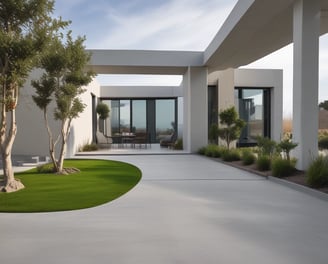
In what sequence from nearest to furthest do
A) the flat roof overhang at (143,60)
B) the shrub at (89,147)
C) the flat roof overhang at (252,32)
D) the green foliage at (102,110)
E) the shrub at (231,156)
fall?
1. the flat roof overhang at (252,32)
2. the shrub at (231,156)
3. the flat roof overhang at (143,60)
4. the shrub at (89,147)
5. the green foliage at (102,110)

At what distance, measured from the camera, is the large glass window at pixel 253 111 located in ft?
46.0

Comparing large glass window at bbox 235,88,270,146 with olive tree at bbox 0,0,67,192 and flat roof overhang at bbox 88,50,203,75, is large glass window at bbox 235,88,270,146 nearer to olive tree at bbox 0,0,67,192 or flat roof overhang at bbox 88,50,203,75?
flat roof overhang at bbox 88,50,203,75

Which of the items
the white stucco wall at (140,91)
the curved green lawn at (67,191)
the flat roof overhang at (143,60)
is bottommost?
the curved green lawn at (67,191)

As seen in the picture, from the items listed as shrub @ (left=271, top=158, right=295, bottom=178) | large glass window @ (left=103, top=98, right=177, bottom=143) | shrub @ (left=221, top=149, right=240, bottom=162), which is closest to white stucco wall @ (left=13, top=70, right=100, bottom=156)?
shrub @ (left=221, top=149, right=240, bottom=162)

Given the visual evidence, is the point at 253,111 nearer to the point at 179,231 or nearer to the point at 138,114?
the point at 138,114

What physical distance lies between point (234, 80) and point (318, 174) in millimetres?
9951

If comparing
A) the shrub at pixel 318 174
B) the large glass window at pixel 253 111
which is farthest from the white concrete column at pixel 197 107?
the shrub at pixel 318 174

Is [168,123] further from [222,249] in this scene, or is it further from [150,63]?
[222,249]

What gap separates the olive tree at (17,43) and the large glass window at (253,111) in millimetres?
11287

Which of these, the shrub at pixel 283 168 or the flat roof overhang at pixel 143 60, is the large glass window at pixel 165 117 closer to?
the flat roof overhang at pixel 143 60

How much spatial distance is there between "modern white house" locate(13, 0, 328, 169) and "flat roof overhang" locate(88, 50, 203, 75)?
0.04 m

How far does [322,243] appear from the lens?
2.42 m

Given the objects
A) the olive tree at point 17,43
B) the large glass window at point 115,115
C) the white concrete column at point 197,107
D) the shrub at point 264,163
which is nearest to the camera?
the olive tree at point 17,43

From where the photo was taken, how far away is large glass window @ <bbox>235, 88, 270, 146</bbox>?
14016 millimetres
